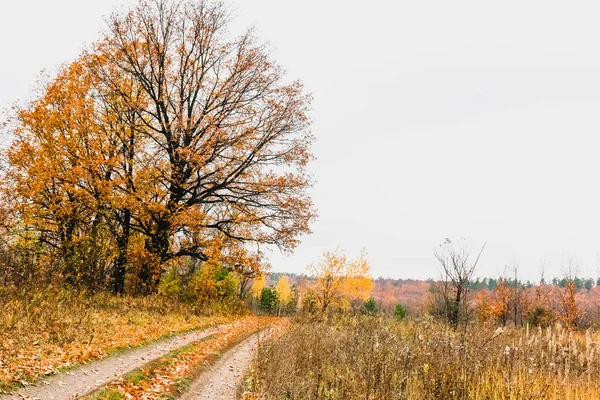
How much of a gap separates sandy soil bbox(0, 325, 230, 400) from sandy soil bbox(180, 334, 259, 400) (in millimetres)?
1526

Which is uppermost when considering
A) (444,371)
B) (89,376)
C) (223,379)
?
(444,371)

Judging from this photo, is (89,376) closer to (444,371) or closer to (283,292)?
(444,371)

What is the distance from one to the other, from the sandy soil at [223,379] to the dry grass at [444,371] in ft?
2.06

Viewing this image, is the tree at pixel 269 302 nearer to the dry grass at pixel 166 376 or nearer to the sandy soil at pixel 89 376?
the dry grass at pixel 166 376

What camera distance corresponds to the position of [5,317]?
10.5m

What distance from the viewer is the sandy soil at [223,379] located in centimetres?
874

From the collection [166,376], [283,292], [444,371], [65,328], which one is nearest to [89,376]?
[166,376]

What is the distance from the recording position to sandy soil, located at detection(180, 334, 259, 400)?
8742 millimetres

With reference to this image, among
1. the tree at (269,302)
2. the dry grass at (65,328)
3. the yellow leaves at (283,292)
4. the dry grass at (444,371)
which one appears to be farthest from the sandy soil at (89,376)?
the yellow leaves at (283,292)

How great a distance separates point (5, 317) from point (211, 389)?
589 centimetres

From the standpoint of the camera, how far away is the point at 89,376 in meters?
8.31

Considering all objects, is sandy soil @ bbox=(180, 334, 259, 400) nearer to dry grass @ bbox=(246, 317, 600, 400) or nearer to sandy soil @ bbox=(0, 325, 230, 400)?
dry grass @ bbox=(246, 317, 600, 400)

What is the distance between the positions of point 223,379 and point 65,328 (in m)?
4.64

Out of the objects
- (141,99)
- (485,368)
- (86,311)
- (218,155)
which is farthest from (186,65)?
(485,368)
